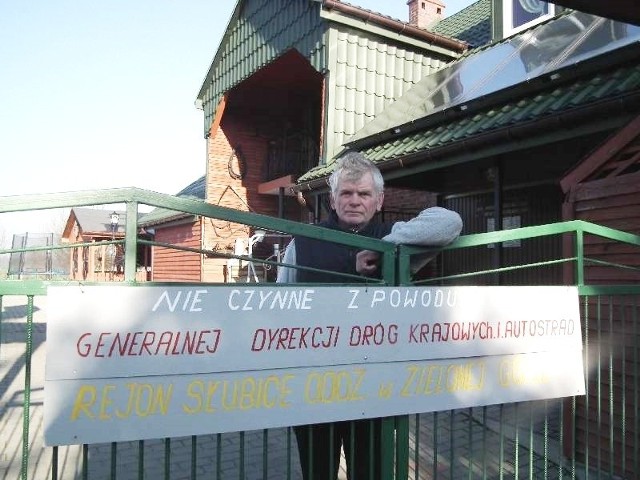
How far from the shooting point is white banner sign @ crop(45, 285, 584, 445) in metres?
1.58

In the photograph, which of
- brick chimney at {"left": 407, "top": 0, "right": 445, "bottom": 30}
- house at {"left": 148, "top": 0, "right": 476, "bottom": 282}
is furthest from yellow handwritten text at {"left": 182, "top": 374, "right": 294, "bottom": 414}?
brick chimney at {"left": 407, "top": 0, "right": 445, "bottom": 30}

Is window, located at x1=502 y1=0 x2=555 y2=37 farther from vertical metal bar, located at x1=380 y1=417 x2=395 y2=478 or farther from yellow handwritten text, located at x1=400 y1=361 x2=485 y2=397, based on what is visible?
vertical metal bar, located at x1=380 y1=417 x2=395 y2=478

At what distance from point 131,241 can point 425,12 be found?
53.5 ft

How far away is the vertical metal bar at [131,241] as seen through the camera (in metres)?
1.65

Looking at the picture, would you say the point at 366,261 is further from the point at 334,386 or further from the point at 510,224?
the point at 510,224

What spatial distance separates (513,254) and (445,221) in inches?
271

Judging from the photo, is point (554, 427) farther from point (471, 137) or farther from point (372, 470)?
point (372, 470)

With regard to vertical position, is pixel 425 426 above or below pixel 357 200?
below

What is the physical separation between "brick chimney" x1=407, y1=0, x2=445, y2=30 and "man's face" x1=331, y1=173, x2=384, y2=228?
593 inches

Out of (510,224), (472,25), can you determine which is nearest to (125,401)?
(510,224)

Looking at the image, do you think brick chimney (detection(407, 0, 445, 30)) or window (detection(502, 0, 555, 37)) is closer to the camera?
window (detection(502, 0, 555, 37))

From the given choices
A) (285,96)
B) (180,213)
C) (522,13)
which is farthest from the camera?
(180,213)

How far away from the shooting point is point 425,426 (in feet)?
17.9

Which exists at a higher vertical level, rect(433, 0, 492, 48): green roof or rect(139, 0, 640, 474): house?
rect(433, 0, 492, 48): green roof
